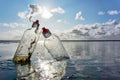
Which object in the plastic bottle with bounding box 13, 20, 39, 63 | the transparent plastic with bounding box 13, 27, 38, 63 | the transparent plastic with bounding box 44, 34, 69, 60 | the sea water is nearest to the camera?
the plastic bottle with bounding box 13, 20, 39, 63

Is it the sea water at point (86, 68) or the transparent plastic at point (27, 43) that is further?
the sea water at point (86, 68)

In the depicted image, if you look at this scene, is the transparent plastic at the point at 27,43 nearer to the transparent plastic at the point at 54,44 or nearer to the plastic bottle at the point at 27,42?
the plastic bottle at the point at 27,42

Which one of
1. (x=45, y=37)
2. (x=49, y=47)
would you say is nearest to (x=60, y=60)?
(x=49, y=47)

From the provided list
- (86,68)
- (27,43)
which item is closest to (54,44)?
(27,43)

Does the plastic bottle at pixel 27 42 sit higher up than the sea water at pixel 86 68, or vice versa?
the plastic bottle at pixel 27 42

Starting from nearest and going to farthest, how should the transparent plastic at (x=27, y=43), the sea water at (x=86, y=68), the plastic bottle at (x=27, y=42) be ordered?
the plastic bottle at (x=27, y=42), the transparent plastic at (x=27, y=43), the sea water at (x=86, y=68)

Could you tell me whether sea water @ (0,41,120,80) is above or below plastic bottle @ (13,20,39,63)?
below

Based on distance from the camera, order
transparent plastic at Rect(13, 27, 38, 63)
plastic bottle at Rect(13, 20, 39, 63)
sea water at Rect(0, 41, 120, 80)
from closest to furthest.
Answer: plastic bottle at Rect(13, 20, 39, 63) → transparent plastic at Rect(13, 27, 38, 63) → sea water at Rect(0, 41, 120, 80)

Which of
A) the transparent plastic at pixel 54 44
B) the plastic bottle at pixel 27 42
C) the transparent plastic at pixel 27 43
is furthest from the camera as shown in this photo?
the transparent plastic at pixel 27 43

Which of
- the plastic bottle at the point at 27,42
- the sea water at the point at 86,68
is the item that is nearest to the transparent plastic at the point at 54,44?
the plastic bottle at the point at 27,42

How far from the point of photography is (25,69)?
1596cm

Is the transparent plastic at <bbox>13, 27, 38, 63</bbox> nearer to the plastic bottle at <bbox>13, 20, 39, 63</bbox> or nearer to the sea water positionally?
the plastic bottle at <bbox>13, 20, 39, 63</bbox>

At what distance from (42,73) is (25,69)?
157 centimetres

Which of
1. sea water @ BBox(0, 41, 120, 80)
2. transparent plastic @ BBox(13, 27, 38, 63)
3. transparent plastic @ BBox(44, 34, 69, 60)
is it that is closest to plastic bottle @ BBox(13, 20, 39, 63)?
transparent plastic @ BBox(13, 27, 38, 63)
